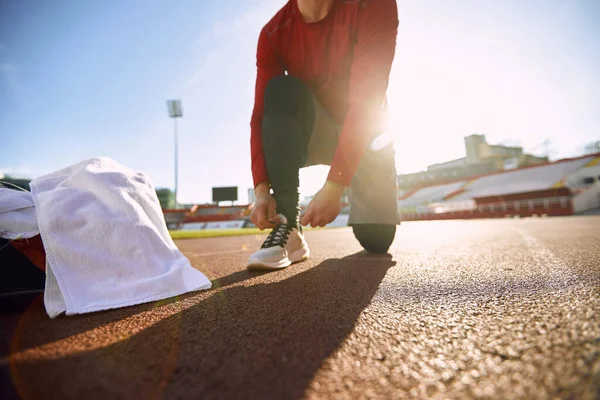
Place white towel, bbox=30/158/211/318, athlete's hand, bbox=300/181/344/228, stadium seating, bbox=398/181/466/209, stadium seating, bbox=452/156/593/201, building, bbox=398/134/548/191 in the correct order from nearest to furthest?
white towel, bbox=30/158/211/318 → athlete's hand, bbox=300/181/344/228 → stadium seating, bbox=452/156/593/201 → stadium seating, bbox=398/181/466/209 → building, bbox=398/134/548/191

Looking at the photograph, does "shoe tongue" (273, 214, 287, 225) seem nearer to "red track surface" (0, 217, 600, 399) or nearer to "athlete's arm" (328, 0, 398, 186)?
"athlete's arm" (328, 0, 398, 186)

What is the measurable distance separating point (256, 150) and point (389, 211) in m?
0.76

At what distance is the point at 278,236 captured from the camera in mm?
1311

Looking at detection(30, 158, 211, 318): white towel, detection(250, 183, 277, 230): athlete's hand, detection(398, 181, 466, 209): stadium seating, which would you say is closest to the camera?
detection(30, 158, 211, 318): white towel

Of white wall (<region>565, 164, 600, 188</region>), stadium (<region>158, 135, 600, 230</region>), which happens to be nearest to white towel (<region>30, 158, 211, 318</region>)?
stadium (<region>158, 135, 600, 230</region>)

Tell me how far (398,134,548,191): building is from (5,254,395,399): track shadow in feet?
83.7

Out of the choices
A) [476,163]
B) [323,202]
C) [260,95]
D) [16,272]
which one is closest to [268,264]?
[323,202]

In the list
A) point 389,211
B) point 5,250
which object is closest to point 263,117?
point 389,211

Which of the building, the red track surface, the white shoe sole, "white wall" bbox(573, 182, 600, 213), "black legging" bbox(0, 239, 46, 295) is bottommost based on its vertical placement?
the red track surface

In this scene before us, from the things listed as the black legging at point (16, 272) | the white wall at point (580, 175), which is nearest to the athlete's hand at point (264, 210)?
the black legging at point (16, 272)

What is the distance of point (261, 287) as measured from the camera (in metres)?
0.90

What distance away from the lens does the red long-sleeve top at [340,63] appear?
1041 mm

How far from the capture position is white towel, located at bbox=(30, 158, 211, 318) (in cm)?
66

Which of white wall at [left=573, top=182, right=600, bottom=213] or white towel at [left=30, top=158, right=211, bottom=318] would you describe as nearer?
white towel at [left=30, top=158, right=211, bottom=318]
